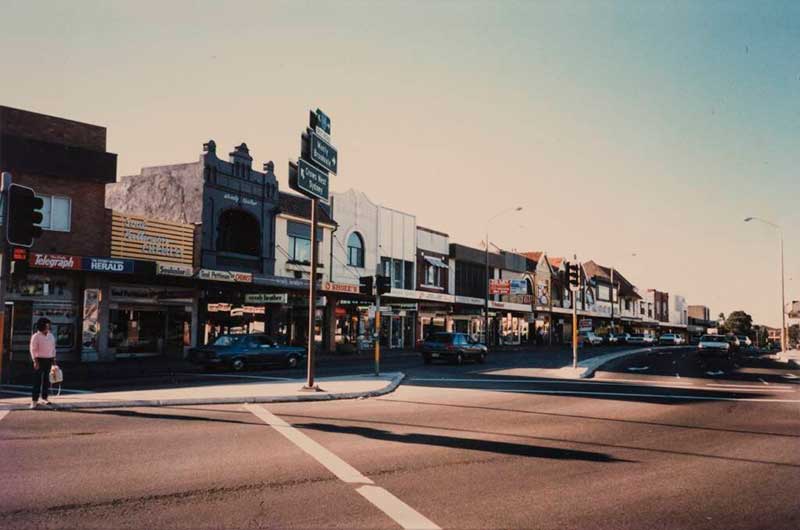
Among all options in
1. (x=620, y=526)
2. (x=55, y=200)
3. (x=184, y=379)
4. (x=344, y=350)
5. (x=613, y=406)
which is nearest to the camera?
(x=620, y=526)

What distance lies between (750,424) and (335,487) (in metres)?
8.49

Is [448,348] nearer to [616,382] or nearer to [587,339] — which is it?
[616,382]

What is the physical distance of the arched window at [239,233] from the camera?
1244 inches

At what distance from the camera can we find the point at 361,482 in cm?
681

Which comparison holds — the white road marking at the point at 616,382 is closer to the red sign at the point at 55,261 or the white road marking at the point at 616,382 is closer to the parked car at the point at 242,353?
the parked car at the point at 242,353

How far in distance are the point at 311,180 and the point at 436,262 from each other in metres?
33.4

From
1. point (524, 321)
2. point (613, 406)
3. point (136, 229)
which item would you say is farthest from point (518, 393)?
point (524, 321)

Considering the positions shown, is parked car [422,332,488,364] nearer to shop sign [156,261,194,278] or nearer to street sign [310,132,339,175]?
shop sign [156,261,194,278]

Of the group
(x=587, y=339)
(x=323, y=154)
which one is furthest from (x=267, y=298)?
(x=587, y=339)

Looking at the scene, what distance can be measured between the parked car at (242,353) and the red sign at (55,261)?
5.31 metres

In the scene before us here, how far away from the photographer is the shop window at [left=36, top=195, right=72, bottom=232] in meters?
24.5

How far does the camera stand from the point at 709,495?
21.8ft

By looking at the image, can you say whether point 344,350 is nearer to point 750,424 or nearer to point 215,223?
point 215,223

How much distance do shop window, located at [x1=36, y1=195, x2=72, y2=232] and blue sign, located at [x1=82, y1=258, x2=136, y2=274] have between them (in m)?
2.33
